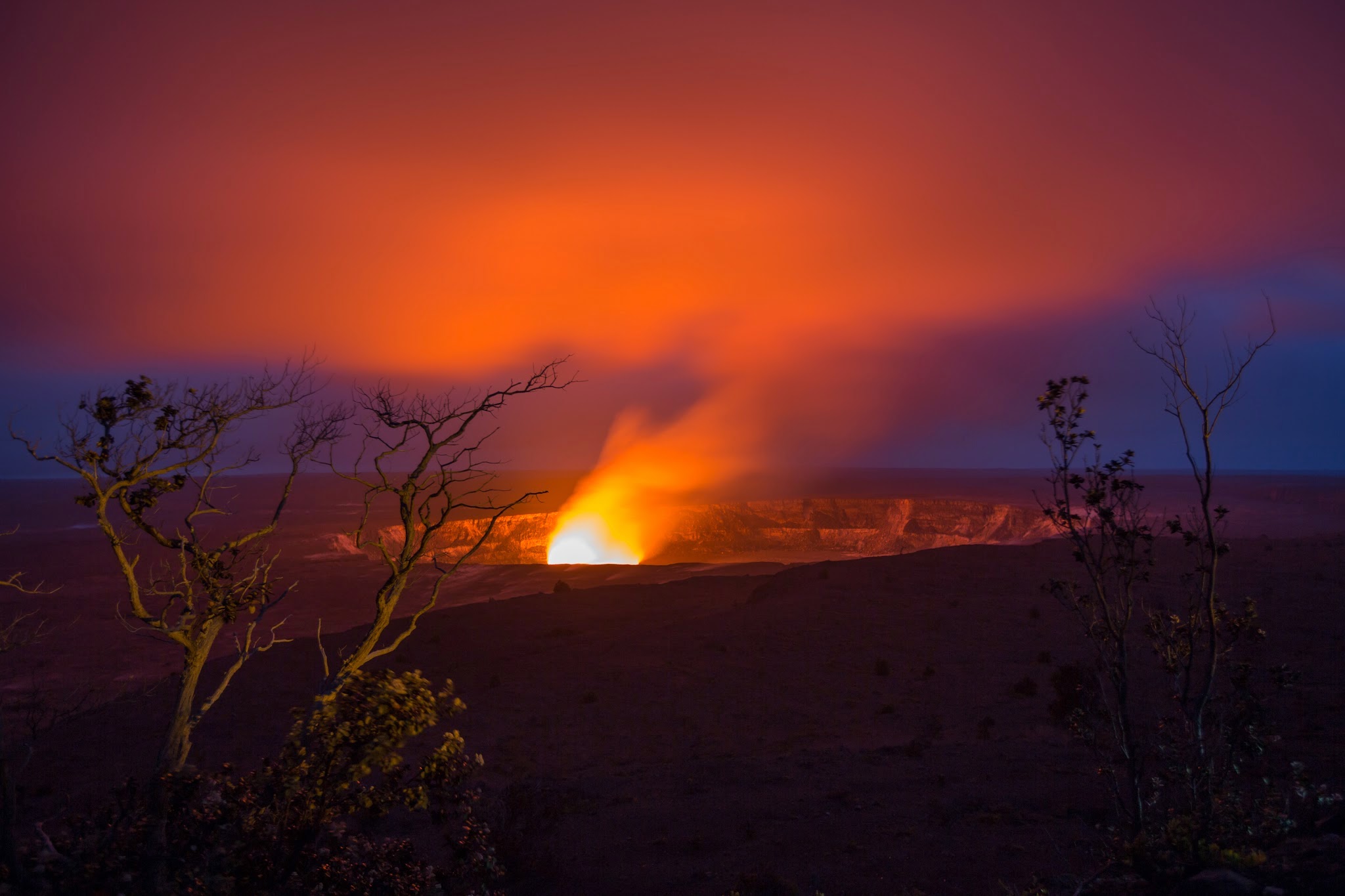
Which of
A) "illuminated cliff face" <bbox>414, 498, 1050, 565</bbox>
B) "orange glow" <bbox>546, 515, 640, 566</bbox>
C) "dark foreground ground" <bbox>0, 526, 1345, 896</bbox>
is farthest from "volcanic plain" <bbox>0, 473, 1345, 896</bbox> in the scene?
"illuminated cliff face" <bbox>414, 498, 1050, 565</bbox>

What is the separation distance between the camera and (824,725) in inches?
744

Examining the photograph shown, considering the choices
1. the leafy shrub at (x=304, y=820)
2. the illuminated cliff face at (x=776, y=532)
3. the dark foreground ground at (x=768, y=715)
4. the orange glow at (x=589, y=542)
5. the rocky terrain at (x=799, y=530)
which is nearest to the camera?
the leafy shrub at (x=304, y=820)

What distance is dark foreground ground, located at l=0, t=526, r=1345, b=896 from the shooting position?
11.5 metres

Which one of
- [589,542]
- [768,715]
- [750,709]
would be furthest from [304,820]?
[589,542]

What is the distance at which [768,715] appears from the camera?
1989 cm

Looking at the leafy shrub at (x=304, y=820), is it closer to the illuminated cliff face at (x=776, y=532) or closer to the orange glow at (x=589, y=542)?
the illuminated cliff face at (x=776, y=532)

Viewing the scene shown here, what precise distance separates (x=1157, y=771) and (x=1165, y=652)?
22.9 feet

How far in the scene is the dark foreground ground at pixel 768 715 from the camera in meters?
11.5

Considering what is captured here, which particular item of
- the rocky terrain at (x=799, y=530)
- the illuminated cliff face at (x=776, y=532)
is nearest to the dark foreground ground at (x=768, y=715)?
the rocky terrain at (x=799, y=530)

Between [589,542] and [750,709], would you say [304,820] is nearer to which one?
[750,709]

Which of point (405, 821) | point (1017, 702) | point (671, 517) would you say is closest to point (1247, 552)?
point (1017, 702)

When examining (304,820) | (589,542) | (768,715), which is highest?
(304,820)

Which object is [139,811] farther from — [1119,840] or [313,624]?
[313,624]

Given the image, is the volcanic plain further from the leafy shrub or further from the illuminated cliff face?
the illuminated cliff face
